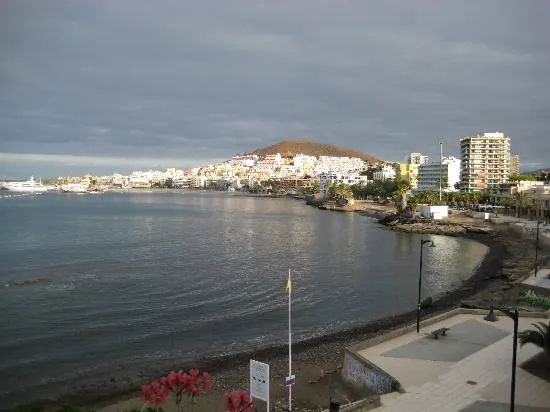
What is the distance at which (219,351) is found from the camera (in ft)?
61.5

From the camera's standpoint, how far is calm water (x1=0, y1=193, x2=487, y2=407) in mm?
17984

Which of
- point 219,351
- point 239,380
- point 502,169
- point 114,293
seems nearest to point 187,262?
point 114,293

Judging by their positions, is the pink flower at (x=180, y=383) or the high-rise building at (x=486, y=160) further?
the high-rise building at (x=486, y=160)

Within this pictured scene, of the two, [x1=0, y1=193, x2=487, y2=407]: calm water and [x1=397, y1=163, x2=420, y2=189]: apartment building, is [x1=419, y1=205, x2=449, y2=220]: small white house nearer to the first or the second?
[x1=0, y1=193, x2=487, y2=407]: calm water

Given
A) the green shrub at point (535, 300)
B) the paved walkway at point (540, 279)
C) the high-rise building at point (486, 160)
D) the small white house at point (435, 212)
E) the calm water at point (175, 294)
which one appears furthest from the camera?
the high-rise building at point (486, 160)

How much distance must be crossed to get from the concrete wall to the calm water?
20.5ft

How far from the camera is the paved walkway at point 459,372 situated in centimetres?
1062

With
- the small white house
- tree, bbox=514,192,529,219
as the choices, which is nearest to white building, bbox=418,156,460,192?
tree, bbox=514,192,529,219

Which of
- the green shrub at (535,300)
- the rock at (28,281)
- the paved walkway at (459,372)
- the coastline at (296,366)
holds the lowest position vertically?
the coastline at (296,366)

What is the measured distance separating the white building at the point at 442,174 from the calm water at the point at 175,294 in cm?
8802

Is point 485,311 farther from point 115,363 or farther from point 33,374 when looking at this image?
point 33,374

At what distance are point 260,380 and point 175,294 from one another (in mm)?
18368

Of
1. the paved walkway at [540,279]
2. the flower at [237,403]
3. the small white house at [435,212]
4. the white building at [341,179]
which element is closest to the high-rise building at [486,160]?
the white building at [341,179]

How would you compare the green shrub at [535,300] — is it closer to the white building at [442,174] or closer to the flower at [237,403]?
the flower at [237,403]
